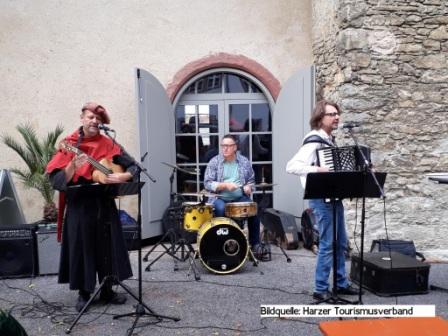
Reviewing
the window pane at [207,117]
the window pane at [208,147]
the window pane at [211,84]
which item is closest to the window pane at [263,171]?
the window pane at [208,147]

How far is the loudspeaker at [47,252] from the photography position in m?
5.55

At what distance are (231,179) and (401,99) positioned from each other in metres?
2.46

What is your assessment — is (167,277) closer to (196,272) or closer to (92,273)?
(196,272)

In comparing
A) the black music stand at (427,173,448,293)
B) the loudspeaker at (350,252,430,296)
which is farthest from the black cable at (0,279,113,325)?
the black music stand at (427,173,448,293)

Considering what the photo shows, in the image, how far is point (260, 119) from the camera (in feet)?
25.2

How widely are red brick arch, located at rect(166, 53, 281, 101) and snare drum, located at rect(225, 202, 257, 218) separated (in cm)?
245

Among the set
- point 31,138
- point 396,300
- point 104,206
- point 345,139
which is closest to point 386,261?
point 396,300

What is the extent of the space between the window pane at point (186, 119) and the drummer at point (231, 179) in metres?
1.59

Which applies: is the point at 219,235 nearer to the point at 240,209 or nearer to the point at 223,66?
the point at 240,209

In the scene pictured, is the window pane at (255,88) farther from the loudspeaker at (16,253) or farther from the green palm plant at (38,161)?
the loudspeaker at (16,253)

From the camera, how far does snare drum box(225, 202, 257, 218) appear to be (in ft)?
18.1

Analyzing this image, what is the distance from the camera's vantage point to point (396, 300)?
14.9 feet

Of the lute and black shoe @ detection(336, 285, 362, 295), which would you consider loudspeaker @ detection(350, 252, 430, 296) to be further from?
the lute

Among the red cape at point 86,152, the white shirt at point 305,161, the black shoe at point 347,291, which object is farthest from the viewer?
the black shoe at point 347,291
